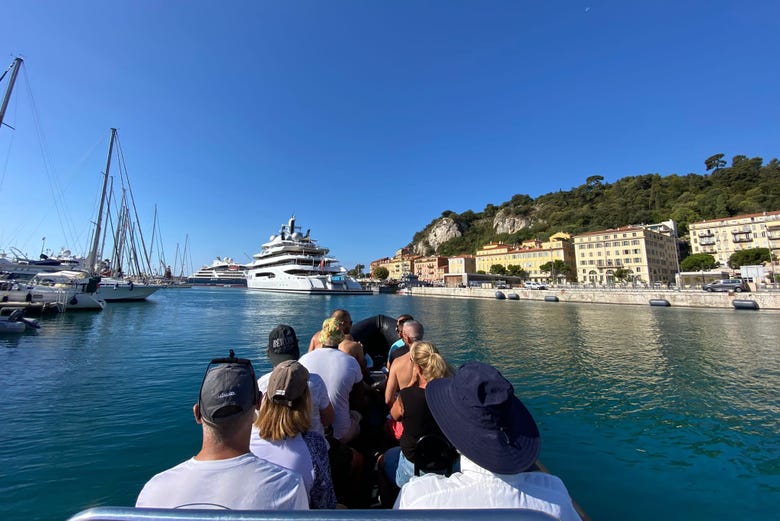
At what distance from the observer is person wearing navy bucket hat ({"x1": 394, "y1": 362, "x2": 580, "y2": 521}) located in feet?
4.79

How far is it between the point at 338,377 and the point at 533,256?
84.1 meters

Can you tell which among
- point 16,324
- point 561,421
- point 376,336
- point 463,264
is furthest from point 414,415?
point 463,264

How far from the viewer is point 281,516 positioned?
0.81 meters

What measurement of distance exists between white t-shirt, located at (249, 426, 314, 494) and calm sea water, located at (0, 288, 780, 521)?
10.7 ft

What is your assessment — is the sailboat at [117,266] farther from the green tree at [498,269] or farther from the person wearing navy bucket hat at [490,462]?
the green tree at [498,269]

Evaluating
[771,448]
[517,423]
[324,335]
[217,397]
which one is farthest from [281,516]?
[771,448]

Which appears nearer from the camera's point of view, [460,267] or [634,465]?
[634,465]

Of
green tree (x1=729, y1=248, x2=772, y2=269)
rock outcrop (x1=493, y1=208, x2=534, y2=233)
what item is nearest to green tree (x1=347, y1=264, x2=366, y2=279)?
rock outcrop (x1=493, y1=208, x2=534, y2=233)

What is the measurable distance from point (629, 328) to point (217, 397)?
23817 millimetres

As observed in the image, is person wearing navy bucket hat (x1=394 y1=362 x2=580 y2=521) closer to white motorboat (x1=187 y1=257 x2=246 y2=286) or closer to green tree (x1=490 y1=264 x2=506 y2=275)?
green tree (x1=490 y1=264 x2=506 y2=275)

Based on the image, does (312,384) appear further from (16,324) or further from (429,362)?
(16,324)

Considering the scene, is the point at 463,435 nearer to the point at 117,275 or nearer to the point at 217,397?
the point at 217,397

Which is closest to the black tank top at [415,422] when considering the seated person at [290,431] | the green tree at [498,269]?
the seated person at [290,431]

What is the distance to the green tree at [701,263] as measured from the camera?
2309 inches
